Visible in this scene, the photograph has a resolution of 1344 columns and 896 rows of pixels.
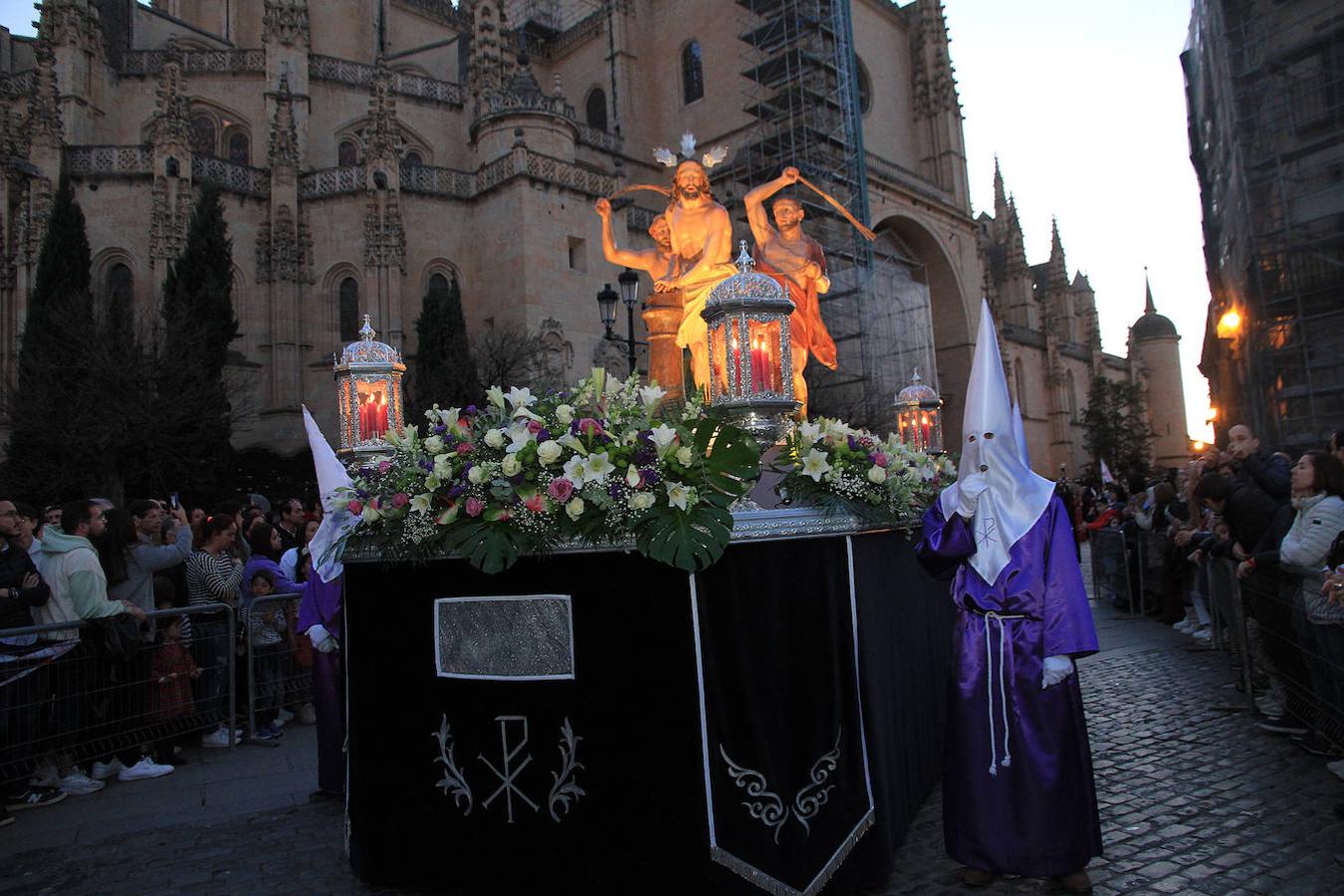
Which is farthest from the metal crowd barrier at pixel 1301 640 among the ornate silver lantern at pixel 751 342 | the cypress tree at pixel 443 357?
the cypress tree at pixel 443 357

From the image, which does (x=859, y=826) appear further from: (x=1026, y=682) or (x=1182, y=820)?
(x=1182, y=820)

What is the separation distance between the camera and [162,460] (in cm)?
2130

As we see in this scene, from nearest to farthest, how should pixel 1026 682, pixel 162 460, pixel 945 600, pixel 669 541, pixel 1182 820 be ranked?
1. pixel 669 541
2. pixel 1026 682
3. pixel 1182 820
4. pixel 945 600
5. pixel 162 460

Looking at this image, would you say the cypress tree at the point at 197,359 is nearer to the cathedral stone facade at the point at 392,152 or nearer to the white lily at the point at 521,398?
the cathedral stone facade at the point at 392,152

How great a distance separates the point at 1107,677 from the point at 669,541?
6.45 meters

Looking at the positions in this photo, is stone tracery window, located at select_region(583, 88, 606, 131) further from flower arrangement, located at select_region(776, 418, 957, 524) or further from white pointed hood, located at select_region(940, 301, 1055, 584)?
white pointed hood, located at select_region(940, 301, 1055, 584)

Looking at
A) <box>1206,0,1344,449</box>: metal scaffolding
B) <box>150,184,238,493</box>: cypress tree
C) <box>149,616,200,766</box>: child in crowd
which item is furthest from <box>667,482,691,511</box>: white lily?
<box>150,184,238,493</box>: cypress tree

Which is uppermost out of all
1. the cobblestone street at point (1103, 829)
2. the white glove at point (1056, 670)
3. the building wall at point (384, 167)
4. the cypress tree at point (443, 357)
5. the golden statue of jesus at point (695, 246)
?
the building wall at point (384, 167)

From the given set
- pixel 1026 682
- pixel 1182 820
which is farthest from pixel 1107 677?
pixel 1026 682

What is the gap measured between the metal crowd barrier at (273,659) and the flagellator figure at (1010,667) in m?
6.14

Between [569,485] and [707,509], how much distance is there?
592 mm

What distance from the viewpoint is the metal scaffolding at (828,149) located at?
32.6 meters

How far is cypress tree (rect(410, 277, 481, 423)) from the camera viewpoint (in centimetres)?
2484

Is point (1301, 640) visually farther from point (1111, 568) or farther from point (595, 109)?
point (595, 109)
